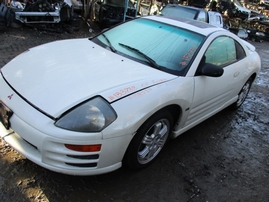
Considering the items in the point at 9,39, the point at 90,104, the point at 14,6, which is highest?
the point at 90,104

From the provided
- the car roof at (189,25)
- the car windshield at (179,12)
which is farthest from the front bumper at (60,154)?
the car windshield at (179,12)

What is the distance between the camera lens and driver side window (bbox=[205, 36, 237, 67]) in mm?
3178

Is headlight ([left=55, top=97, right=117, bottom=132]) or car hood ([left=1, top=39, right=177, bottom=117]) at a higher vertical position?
car hood ([left=1, top=39, right=177, bottom=117])

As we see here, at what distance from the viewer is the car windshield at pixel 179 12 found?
9.39 meters

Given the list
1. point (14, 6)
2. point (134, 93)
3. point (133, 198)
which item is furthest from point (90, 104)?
point (14, 6)

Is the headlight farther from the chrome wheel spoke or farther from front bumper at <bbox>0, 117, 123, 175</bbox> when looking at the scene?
the chrome wheel spoke

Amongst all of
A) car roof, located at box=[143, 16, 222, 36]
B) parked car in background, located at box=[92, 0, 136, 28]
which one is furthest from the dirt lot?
parked car in background, located at box=[92, 0, 136, 28]

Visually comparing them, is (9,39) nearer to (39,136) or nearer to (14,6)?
(14,6)

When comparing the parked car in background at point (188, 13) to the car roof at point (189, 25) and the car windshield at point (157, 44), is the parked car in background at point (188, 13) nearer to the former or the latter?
the car roof at point (189, 25)

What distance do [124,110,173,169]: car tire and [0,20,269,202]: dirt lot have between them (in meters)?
0.18

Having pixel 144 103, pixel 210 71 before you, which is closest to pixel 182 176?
pixel 144 103

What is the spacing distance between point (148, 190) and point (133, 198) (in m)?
0.19

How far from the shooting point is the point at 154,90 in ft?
7.99

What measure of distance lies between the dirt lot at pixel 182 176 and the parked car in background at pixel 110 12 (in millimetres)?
7015
